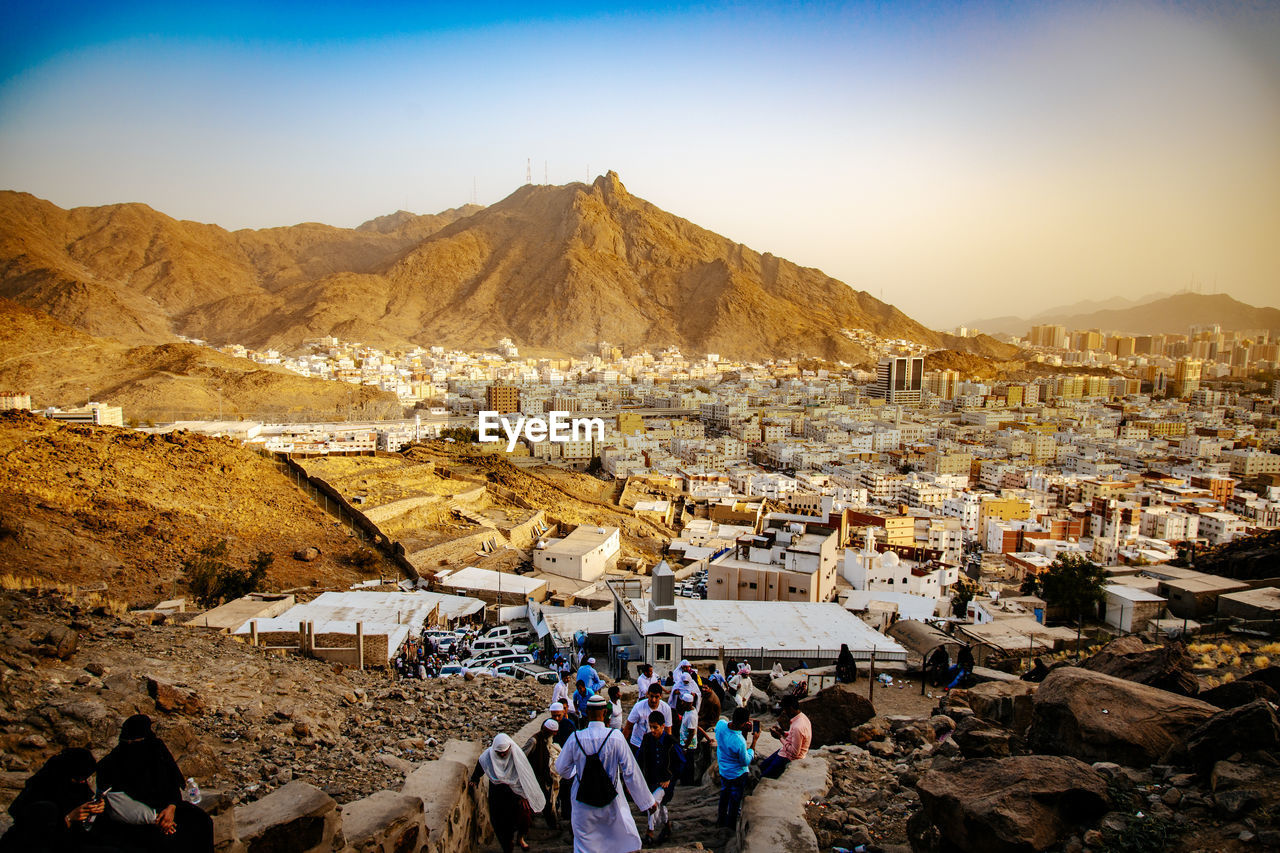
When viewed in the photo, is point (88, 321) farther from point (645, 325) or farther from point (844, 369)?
point (844, 369)

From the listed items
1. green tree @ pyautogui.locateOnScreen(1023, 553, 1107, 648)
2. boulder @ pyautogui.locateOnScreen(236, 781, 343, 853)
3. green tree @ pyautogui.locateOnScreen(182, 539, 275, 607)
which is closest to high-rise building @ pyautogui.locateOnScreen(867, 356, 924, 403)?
green tree @ pyautogui.locateOnScreen(1023, 553, 1107, 648)

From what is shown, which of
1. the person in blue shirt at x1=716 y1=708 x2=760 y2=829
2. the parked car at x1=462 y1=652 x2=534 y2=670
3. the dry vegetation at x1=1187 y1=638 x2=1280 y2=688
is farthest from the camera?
the parked car at x1=462 y1=652 x2=534 y2=670

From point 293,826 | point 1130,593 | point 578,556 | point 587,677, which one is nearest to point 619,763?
point 293,826

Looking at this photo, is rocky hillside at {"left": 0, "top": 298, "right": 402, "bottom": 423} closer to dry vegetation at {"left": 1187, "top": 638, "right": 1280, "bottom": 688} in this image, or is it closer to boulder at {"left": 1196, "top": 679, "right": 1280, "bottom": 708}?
dry vegetation at {"left": 1187, "top": 638, "right": 1280, "bottom": 688}

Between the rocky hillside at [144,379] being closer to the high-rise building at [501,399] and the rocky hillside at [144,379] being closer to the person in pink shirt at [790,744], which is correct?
the high-rise building at [501,399]

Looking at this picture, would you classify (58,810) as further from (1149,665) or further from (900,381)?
(900,381)

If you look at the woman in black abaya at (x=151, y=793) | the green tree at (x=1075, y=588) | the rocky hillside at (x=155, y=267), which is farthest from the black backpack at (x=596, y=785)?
the rocky hillside at (x=155, y=267)
